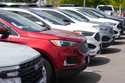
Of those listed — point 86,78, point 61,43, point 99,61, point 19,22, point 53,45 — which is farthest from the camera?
point 99,61

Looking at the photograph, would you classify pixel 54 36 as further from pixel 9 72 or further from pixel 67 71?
pixel 9 72

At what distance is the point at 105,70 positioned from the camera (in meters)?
10.6

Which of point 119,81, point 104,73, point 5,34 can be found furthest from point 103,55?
point 5,34

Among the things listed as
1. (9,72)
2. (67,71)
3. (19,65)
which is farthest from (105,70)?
(9,72)

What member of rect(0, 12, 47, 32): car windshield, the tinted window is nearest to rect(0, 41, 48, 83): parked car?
rect(0, 12, 47, 32): car windshield

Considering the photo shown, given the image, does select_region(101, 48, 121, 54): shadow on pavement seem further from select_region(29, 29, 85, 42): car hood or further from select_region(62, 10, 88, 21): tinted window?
select_region(29, 29, 85, 42): car hood

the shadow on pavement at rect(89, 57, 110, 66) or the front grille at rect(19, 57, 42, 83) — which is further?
the shadow on pavement at rect(89, 57, 110, 66)

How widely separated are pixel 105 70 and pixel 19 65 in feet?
20.3

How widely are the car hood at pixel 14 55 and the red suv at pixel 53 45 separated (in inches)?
91.9

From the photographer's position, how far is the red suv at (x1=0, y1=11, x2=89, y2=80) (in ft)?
26.1

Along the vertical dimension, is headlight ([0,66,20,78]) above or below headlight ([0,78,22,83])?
above

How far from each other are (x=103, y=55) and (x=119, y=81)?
505 cm

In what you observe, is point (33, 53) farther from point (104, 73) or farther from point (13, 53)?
point (104, 73)

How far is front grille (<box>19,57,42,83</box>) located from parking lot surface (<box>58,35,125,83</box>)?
381cm
